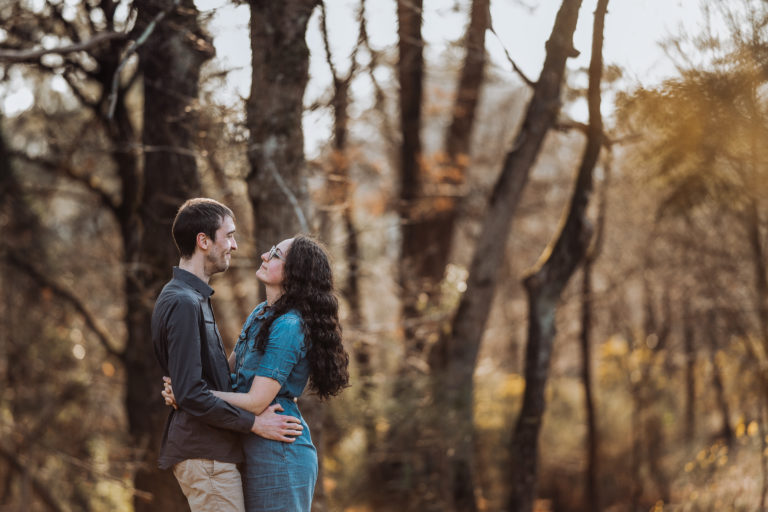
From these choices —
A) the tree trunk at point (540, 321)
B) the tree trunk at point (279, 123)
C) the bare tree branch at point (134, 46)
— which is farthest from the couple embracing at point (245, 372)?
the tree trunk at point (540, 321)

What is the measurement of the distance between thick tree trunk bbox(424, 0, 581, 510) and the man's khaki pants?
5.05 meters

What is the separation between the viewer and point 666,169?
23.5 ft

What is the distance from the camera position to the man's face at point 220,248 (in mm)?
3438

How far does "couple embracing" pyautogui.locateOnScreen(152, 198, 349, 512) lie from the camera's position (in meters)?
3.22

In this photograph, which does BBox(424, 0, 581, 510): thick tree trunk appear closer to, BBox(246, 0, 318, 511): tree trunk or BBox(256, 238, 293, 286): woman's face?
BBox(246, 0, 318, 511): tree trunk

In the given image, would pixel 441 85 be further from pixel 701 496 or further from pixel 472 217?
pixel 701 496

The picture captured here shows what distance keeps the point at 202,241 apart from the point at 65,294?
8013mm

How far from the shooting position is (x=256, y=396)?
128 inches

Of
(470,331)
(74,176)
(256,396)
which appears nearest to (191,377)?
(256,396)

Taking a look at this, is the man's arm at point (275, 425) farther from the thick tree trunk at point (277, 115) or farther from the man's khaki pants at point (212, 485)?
the thick tree trunk at point (277, 115)

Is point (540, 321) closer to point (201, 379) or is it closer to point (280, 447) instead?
point (280, 447)

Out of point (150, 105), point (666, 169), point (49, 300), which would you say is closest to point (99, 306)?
point (49, 300)

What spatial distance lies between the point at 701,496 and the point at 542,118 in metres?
4.21

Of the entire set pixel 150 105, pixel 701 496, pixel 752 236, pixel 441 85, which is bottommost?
pixel 701 496
